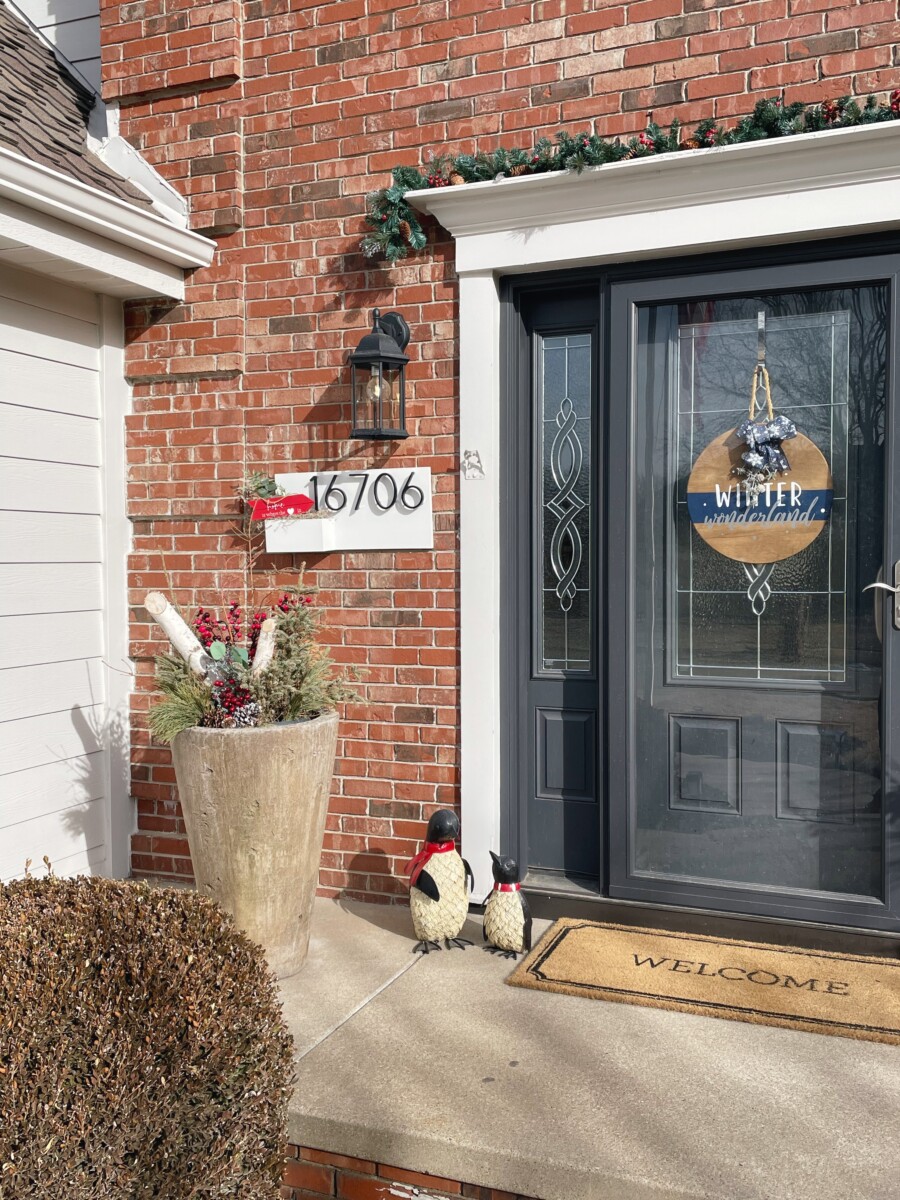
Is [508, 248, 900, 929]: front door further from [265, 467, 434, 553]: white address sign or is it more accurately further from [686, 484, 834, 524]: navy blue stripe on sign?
[265, 467, 434, 553]: white address sign

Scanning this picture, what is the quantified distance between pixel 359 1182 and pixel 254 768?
49.6 inches

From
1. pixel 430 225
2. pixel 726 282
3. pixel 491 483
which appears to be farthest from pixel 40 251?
pixel 726 282

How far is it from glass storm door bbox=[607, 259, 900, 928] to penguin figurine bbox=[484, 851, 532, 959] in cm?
46

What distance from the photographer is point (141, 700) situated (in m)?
4.56

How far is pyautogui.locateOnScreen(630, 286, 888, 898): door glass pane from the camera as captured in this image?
3.63m

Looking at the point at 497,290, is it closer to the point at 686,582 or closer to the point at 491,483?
the point at 491,483

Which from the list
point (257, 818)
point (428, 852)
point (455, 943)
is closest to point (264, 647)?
point (257, 818)

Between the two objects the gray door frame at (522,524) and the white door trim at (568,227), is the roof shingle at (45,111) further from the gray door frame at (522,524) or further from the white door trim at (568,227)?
the gray door frame at (522,524)

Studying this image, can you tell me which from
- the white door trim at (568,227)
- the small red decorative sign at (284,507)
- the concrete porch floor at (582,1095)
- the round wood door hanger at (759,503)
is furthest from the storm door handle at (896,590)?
the small red decorative sign at (284,507)

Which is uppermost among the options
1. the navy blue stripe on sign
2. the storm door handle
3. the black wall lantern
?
the black wall lantern

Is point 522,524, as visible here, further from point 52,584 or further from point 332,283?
point 52,584

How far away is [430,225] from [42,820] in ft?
9.15

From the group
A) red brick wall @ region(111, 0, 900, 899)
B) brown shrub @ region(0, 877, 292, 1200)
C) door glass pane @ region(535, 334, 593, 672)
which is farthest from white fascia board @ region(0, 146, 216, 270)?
brown shrub @ region(0, 877, 292, 1200)

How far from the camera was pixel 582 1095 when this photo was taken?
2.68m
